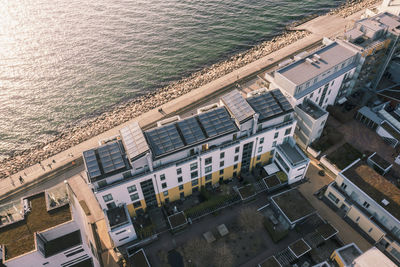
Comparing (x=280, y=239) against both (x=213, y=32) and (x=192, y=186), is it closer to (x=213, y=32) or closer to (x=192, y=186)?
(x=192, y=186)

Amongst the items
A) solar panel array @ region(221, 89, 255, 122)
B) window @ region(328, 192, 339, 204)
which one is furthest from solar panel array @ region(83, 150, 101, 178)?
window @ region(328, 192, 339, 204)

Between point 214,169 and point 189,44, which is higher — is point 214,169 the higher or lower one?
the lower one

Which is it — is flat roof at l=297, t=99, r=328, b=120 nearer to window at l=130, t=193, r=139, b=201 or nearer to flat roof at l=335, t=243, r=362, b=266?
flat roof at l=335, t=243, r=362, b=266

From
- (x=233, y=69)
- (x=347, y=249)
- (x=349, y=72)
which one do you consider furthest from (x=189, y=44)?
(x=347, y=249)

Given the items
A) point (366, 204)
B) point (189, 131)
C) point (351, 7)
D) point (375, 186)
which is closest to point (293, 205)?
point (366, 204)

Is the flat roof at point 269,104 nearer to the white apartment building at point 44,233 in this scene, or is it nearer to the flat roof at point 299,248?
the flat roof at point 299,248

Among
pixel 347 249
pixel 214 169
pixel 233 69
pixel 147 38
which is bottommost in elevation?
pixel 347 249

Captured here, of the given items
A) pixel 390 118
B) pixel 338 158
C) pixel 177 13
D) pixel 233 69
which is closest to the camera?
pixel 338 158

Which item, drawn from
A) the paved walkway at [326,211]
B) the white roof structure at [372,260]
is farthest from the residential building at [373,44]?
the white roof structure at [372,260]
